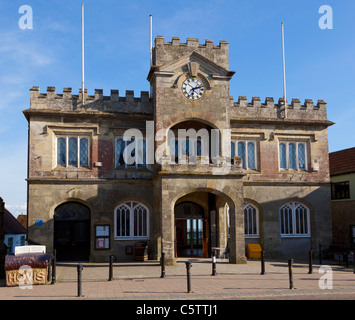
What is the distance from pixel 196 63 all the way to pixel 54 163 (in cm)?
961

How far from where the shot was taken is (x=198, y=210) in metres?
26.0

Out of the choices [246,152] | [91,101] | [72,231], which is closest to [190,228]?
[246,152]

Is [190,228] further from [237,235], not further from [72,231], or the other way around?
[72,231]

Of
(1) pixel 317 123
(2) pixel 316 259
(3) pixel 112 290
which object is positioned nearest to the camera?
(3) pixel 112 290

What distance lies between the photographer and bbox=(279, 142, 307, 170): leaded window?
26.8 metres

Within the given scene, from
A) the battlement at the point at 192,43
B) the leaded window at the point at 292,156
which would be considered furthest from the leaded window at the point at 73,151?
the leaded window at the point at 292,156

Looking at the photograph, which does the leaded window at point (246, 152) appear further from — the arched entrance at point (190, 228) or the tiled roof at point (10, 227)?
the tiled roof at point (10, 227)

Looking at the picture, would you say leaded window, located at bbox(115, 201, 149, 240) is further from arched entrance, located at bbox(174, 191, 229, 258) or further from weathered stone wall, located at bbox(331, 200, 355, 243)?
weathered stone wall, located at bbox(331, 200, 355, 243)

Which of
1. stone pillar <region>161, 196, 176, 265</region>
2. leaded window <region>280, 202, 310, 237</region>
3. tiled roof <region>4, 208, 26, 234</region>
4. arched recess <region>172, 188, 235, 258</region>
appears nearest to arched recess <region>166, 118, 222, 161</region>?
arched recess <region>172, 188, 235, 258</region>

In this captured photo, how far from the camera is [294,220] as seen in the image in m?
26.4

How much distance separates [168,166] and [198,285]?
7.96m

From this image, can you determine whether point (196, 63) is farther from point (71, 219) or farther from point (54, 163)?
point (71, 219)

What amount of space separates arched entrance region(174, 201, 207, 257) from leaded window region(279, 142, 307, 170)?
5930 mm
